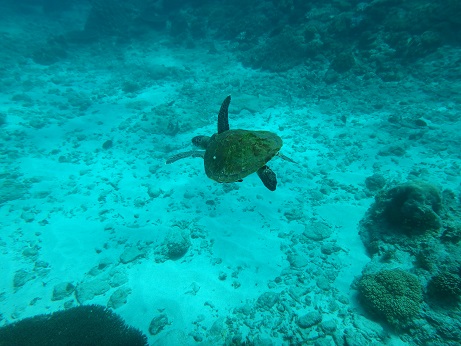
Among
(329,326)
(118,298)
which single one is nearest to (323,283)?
(329,326)

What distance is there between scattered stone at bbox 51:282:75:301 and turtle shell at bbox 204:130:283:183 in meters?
4.72

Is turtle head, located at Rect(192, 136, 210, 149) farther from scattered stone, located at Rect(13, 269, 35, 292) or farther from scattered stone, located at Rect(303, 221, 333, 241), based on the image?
scattered stone, located at Rect(13, 269, 35, 292)

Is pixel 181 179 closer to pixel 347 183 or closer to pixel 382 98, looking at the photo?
pixel 347 183

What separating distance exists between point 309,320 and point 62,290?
580 cm

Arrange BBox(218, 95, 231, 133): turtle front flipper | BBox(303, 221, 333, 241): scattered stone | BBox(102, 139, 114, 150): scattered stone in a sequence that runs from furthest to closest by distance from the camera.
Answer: BBox(102, 139, 114, 150): scattered stone → BBox(303, 221, 333, 241): scattered stone → BBox(218, 95, 231, 133): turtle front flipper

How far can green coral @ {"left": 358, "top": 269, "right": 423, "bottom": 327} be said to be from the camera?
426 cm

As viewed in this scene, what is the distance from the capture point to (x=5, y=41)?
67.3 feet

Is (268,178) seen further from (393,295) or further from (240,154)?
(393,295)

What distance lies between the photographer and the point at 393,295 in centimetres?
444

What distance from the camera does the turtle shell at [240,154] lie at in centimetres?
445

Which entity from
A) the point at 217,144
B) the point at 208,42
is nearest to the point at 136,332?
the point at 217,144

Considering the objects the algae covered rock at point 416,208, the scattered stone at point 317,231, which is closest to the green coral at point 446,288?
the algae covered rock at point 416,208

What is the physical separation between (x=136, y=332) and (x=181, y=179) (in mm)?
4627

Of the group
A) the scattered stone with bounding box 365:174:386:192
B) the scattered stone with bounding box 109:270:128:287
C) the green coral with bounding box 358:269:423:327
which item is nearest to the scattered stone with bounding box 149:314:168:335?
the scattered stone with bounding box 109:270:128:287
